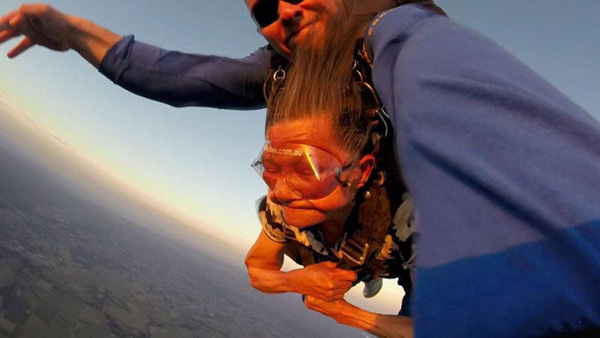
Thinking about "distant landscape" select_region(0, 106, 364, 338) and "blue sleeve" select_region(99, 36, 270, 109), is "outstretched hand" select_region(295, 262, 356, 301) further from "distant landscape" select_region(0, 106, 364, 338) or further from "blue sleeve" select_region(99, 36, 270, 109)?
"distant landscape" select_region(0, 106, 364, 338)

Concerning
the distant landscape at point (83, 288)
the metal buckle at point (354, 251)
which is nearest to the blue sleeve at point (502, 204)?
the metal buckle at point (354, 251)

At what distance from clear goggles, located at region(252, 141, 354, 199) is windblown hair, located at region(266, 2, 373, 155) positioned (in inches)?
5.0

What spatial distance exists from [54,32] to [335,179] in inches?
80.0

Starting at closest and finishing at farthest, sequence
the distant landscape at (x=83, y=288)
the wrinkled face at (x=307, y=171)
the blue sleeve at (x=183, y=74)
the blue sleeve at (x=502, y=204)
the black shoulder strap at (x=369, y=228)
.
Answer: the blue sleeve at (x=502, y=204), the wrinkled face at (x=307, y=171), the black shoulder strap at (x=369, y=228), the blue sleeve at (x=183, y=74), the distant landscape at (x=83, y=288)

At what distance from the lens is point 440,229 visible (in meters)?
0.46

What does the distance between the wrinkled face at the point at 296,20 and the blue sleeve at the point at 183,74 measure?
25.2 inches

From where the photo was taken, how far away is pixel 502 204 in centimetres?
43

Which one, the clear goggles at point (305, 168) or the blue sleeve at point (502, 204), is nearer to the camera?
the blue sleeve at point (502, 204)

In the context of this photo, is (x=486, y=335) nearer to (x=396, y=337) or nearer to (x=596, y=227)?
(x=596, y=227)

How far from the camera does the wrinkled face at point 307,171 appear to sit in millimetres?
1579

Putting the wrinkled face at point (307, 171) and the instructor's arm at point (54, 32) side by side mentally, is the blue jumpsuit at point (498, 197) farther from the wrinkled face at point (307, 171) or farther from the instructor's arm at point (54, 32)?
the instructor's arm at point (54, 32)

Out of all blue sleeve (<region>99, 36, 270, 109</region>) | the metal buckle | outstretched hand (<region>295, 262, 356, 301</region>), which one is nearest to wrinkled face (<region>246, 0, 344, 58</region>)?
blue sleeve (<region>99, 36, 270, 109</region>)

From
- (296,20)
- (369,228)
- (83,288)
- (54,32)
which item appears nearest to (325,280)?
(369,228)

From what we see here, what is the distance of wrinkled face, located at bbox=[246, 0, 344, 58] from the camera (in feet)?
4.63
